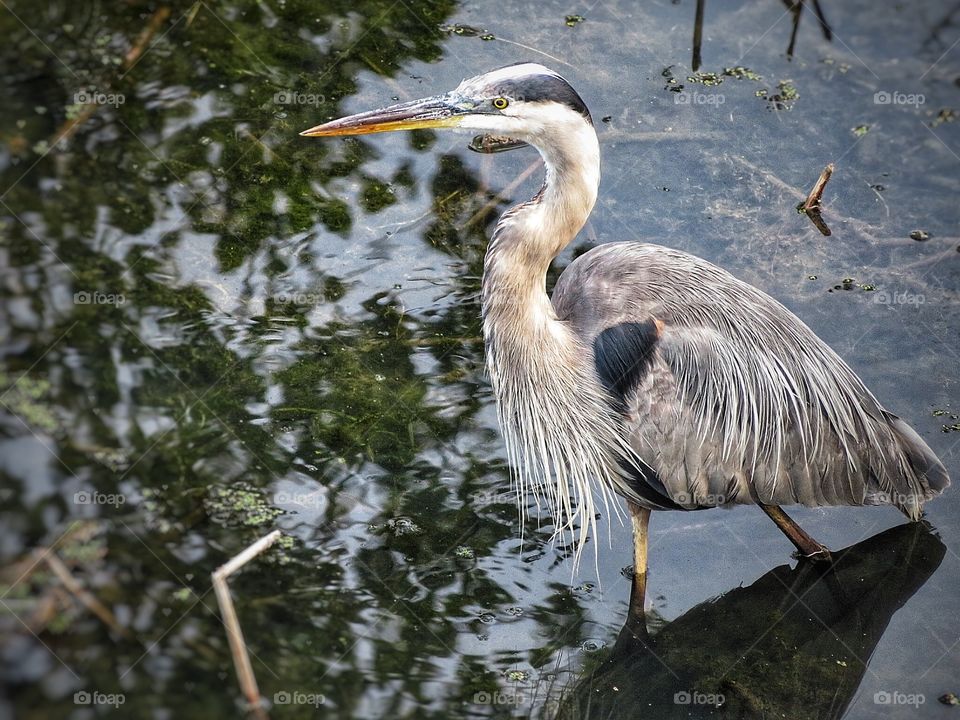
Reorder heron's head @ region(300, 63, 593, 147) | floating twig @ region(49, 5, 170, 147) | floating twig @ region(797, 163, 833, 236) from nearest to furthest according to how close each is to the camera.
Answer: heron's head @ region(300, 63, 593, 147), floating twig @ region(49, 5, 170, 147), floating twig @ region(797, 163, 833, 236)

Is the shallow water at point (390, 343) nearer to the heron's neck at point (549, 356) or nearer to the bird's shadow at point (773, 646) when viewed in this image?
the bird's shadow at point (773, 646)

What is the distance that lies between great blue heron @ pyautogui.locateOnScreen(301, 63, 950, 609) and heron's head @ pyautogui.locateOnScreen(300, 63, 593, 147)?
15 millimetres

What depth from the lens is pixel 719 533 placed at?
202 inches

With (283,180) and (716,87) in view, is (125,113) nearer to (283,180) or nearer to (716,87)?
(283,180)

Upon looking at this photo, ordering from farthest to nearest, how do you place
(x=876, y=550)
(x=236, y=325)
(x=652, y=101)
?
1. (x=652, y=101)
2. (x=236, y=325)
3. (x=876, y=550)

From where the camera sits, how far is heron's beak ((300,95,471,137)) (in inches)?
173

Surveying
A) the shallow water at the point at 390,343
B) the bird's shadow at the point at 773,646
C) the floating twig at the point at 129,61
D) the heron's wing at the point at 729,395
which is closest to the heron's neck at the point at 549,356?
the heron's wing at the point at 729,395

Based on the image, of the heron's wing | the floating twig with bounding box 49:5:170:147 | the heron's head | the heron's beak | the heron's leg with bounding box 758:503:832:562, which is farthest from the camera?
the floating twig with bounding box 49:5:170:147

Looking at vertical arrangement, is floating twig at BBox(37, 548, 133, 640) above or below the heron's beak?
below

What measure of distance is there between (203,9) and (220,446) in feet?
11.2

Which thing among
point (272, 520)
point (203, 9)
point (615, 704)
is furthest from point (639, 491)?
point (203, 9)

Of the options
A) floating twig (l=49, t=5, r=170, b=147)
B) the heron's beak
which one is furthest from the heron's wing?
floating twig (l=49, t=5, r=170, b=147)

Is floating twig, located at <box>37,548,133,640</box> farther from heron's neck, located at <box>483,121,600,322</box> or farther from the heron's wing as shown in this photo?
the heron's wing

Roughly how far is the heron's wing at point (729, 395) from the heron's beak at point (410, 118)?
1.01 m
